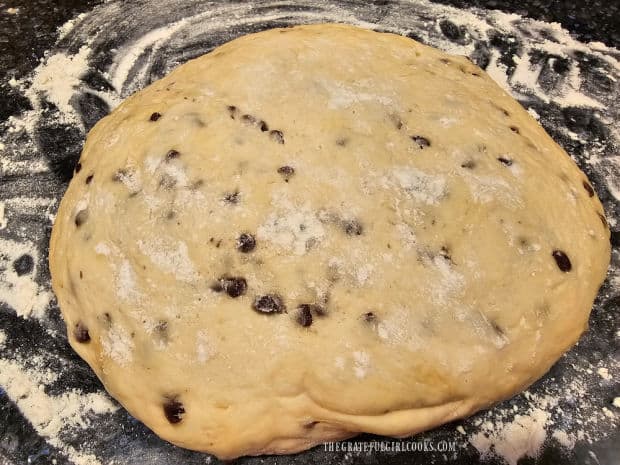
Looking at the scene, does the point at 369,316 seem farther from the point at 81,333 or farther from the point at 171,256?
the point at 81,333

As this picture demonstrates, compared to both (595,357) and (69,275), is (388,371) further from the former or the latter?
(69,275)

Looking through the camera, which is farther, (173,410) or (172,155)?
(172,155)

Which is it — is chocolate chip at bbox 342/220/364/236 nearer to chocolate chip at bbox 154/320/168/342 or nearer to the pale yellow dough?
the pale yellow dough

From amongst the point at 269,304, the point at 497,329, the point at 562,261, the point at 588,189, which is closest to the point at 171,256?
the point at 269,304

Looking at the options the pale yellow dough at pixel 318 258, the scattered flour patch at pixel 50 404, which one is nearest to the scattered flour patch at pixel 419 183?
the pale yellow dough at pixel 318 258

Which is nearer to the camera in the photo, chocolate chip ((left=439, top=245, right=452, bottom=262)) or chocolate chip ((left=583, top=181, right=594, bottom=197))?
chocolate chip ((left=439, top=245, right=452, bottom=262))

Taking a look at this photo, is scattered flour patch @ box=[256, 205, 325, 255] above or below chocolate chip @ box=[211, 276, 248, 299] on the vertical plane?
above

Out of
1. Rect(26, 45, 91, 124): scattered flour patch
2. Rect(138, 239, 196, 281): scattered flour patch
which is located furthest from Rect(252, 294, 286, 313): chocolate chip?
Rect(26, 45, 91, 124): scattered flour patch

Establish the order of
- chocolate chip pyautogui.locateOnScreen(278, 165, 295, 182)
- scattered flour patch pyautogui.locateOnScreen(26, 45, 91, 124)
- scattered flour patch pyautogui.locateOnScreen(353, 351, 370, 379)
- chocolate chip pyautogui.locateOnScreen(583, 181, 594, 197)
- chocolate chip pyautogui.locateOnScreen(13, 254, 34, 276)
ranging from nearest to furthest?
scattered flour patch pyautogui.locateOnScreen(353, 351, 370, 379)
chocolate chip pyautogui.locateOnScreen(278, 165, 295, 182)
chocolate chip pyautogui.locateOnScreen(583, 181, 594, 197)
chocolate chip pyautogui.locateOnScreen(13, 254, 34, 276)
scattered flour patch pyautogui.locateOnScreen(26, 45, 91, 124)
